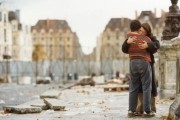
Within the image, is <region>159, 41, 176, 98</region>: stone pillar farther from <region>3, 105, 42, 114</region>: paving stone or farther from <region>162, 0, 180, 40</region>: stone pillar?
<region>3, 105, 42, 114</region>: paving stone

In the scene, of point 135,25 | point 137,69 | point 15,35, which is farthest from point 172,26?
point 15,35

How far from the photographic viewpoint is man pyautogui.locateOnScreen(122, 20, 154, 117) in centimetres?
1042

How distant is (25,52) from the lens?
11350 centimetres

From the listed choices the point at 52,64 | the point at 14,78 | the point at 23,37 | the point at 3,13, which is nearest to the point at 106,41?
the point at 23,37

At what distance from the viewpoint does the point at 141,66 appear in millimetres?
10461

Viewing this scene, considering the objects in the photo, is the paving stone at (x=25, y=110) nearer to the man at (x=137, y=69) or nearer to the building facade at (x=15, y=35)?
the man at (x=137, y=69)

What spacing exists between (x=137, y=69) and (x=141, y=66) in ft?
0.31

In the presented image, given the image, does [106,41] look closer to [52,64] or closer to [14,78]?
[52,64]

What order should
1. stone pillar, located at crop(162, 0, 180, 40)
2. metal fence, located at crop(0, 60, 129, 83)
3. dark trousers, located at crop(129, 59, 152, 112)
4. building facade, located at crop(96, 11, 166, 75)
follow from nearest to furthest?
dark trousers, located at crop(129, 59, 152, 112) < stone pillar, located at crop(162, 0, 180, 40) < metal fence, located at crop(0, 60, 129, 83) < building facade, located at crop(96, 11, 166, 75)

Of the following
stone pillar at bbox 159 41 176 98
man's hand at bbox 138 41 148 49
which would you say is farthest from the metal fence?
man's hand at bbox 138 41 148 49

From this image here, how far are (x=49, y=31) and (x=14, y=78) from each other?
79.6 metres

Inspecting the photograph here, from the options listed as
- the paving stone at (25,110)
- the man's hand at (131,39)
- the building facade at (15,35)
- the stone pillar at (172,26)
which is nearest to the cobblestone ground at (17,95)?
the paving stone at (25,110)

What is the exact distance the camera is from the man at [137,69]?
10.4m

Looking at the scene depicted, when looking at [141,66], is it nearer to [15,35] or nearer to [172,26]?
[172,26]
